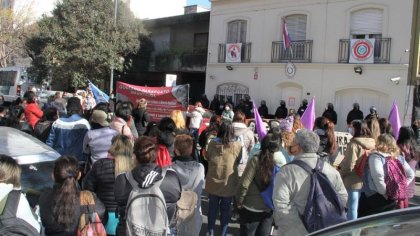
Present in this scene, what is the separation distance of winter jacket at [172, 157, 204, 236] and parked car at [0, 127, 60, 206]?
122cm

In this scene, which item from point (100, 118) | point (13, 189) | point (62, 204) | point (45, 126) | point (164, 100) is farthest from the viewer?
point (164, 100)

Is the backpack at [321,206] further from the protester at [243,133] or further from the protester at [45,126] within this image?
the protester at [45,126]

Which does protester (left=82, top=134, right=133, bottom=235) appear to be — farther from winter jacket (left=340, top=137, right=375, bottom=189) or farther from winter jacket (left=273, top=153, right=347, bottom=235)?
winter jacket (left=340, top=137, right=375, bottom=189)

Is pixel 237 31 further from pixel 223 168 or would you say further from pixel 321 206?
pixel 321 206

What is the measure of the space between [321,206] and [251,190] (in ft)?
4.43

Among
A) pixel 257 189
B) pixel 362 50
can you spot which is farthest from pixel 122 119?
pixel 362 50

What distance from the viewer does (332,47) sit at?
1836cm

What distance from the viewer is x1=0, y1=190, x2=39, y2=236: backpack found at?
274 centimetres

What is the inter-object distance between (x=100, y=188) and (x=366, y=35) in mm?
15546

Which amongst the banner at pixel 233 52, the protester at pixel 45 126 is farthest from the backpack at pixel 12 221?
the banner at pixel 233 52

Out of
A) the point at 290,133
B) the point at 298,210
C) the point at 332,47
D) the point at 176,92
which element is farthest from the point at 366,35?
the point at 298,210

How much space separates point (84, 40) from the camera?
24.7 m

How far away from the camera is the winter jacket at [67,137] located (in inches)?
254

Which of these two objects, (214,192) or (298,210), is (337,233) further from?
(214,192)
